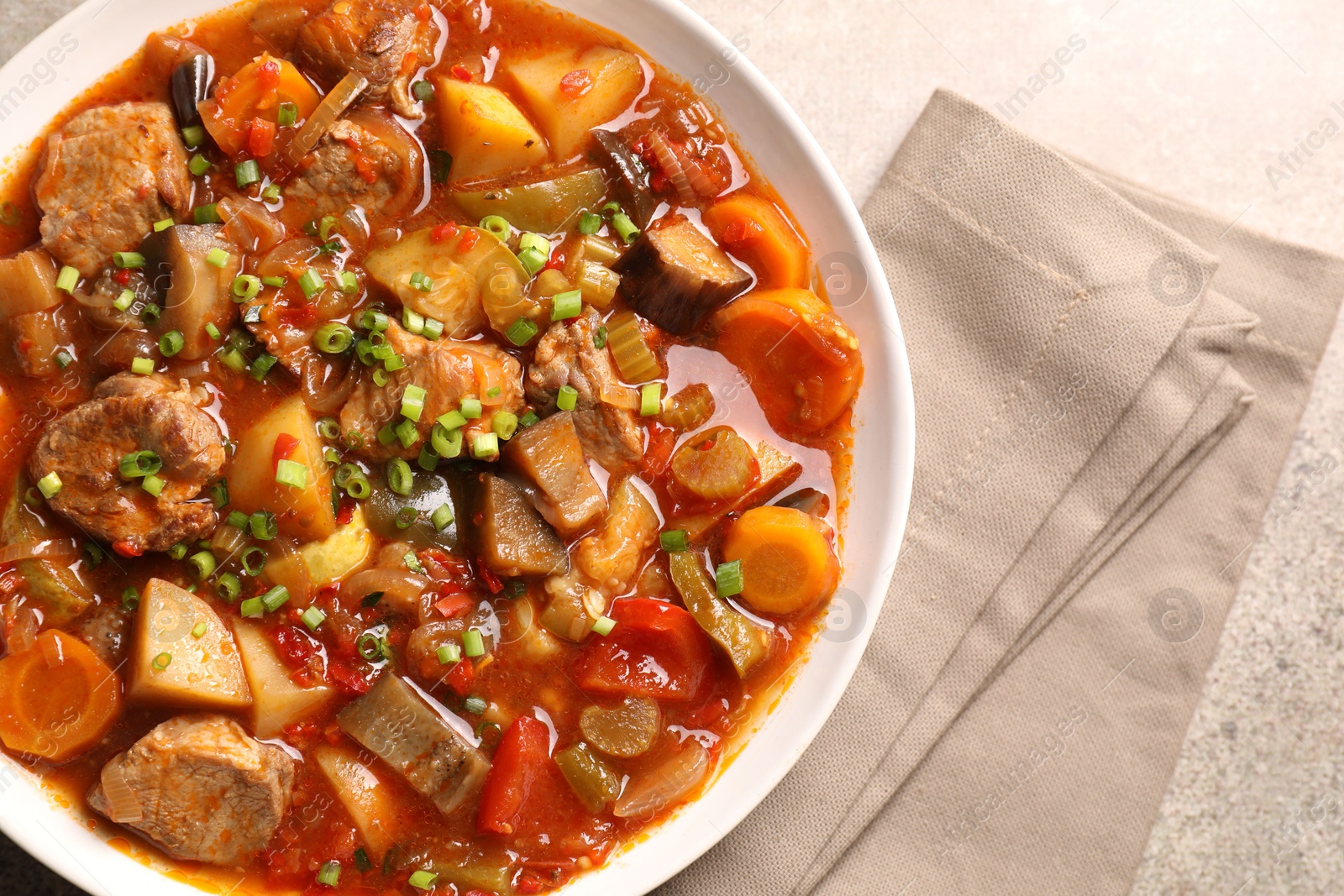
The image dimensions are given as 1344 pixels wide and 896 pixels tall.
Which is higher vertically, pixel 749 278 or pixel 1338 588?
pixel 749 278

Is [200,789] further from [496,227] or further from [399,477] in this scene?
[496,227]

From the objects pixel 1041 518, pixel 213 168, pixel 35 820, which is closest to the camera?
pixel 35 820

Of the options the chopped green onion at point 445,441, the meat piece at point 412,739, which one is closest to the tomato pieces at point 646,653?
the meat piece at point 412,739

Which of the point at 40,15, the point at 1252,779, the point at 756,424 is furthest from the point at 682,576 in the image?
the point at 40,15

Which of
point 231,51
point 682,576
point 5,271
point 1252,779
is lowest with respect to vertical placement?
point 1252,779

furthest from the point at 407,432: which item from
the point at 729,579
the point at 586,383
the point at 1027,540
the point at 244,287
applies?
the point at 1027,540

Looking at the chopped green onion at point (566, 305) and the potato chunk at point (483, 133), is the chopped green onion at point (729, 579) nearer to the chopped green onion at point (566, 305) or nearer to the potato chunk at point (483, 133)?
the chopped green onion at point (566, 305)

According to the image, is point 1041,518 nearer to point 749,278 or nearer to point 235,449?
point 749,278
